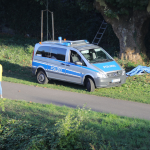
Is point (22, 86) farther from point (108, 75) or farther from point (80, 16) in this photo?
point (80, 16)

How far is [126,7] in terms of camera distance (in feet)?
47.9

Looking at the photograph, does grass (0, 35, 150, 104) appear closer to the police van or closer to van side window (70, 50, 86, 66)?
the police van

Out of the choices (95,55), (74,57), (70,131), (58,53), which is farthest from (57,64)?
(70,131)

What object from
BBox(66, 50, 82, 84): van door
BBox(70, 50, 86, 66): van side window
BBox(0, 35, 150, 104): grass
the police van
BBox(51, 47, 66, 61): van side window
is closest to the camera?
BBox(0, 35, 150, 104): grass

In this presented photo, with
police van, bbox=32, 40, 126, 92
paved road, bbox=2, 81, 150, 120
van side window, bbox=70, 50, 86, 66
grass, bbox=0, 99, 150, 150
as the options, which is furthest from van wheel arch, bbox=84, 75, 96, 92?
grass, bbox=0, 99, 150, 150

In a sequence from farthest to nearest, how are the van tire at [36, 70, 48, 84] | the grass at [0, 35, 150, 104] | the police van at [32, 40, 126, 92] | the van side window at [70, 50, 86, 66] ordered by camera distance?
the van tire at [36, 70, 48, 84] < the van side window at [70, 50, 86, 66] < the police van at [32, 40, 126, 92] < the grass at [0, 35, 150, 104]

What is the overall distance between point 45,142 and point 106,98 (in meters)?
4.50

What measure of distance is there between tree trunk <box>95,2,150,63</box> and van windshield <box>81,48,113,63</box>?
14.7 ft

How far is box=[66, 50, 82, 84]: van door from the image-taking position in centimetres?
1109

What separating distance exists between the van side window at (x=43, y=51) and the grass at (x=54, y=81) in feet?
4.75

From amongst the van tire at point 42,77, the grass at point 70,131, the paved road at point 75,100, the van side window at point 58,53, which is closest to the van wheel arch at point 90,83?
the paved road at point 75,100

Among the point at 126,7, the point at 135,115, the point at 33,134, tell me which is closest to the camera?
the point at 33,134

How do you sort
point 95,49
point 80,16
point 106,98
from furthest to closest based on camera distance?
point 80,16 → point 95,49 → point 106,98

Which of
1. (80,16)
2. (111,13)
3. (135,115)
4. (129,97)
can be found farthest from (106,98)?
(80,16)
